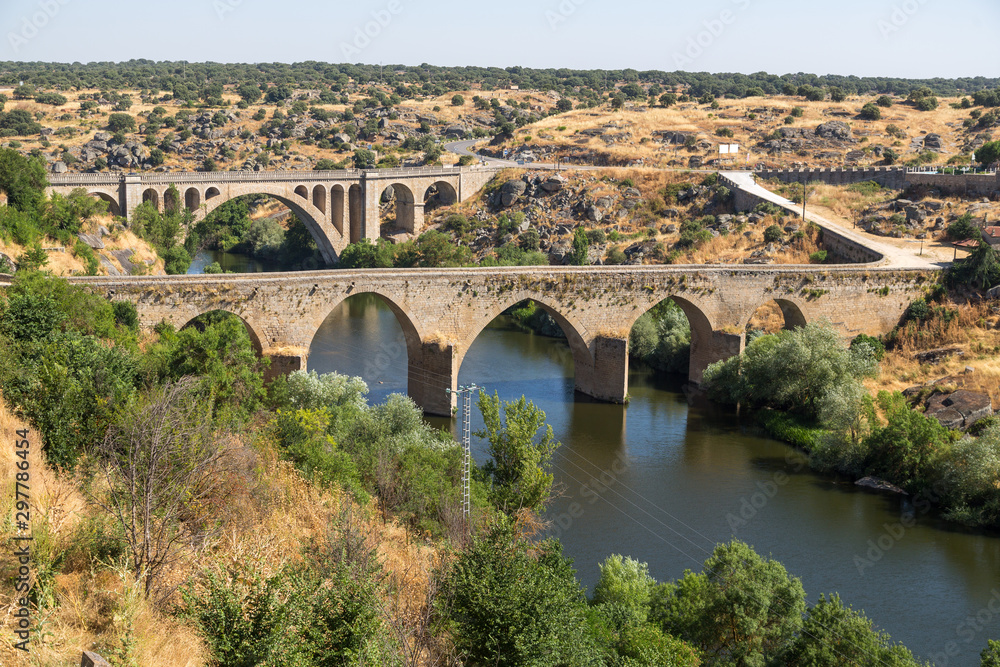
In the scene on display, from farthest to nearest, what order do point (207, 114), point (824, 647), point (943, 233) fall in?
1. point (207, 114)
2. point (943, 233)
3. point (824, 647)

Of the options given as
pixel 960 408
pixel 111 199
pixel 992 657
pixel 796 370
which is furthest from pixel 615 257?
pixel 992 657

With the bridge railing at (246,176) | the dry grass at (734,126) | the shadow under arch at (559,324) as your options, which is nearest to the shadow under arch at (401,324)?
the shadow under arch at (559,324)

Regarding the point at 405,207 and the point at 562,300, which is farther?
the point at 405,207

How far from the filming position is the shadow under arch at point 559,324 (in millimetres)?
28547

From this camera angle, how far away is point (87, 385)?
13727 millimetres

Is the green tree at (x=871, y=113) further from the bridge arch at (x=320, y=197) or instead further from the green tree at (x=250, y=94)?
the green tree at (x=250, y=94)

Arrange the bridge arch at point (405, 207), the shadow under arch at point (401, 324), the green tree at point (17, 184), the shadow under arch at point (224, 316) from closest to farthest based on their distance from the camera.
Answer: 1. the shadow under arch at point (224, 316)
2. the shadow under arch at point (401, 324)
3. the green tree at point (17, 184)
4. the bridge arch at point (405, 207)

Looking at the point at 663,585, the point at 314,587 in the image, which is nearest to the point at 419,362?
the point at 663,585

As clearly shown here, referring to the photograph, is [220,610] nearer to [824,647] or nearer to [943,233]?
[824,647]

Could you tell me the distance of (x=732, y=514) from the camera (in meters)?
21.6

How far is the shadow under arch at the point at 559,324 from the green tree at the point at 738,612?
14028mm

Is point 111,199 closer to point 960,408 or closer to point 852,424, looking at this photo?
point 852,424

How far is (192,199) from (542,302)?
24.1 metres

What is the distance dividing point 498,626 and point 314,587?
2.26 metres
